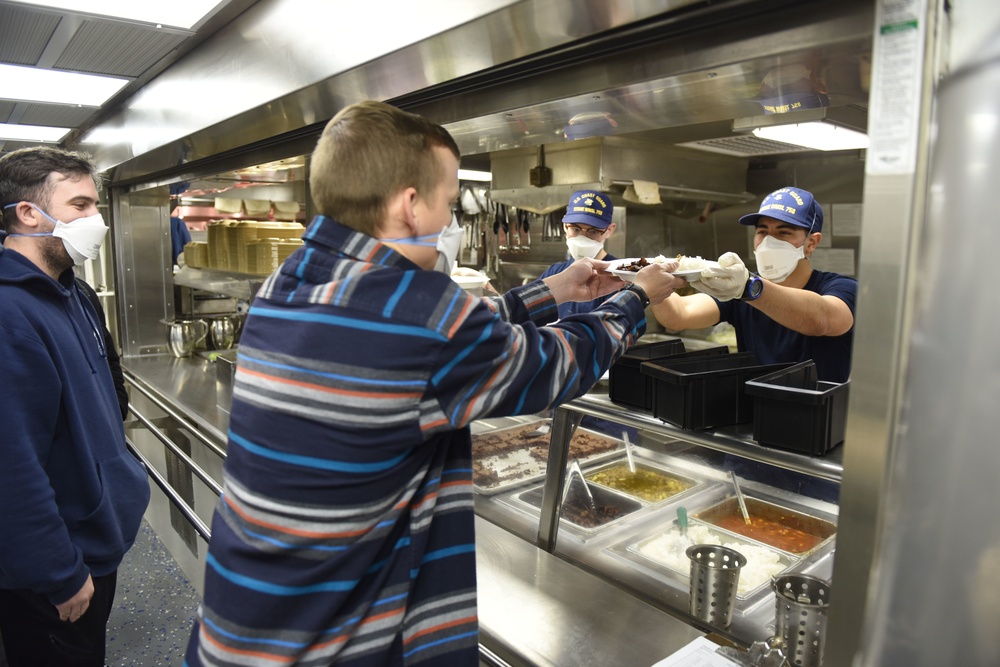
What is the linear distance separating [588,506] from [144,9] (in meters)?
2.29

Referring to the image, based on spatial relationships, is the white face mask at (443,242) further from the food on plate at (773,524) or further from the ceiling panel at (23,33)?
the ceiling panel at (23,33)

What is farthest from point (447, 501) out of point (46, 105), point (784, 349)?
point (46, 105)

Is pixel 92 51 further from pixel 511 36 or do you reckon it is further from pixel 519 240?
pixel 519 240

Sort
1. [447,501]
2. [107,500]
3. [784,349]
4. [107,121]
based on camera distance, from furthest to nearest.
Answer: [107,121]
[784,349]
[107,500]
[447,501]

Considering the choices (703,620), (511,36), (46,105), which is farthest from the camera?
(46,105)

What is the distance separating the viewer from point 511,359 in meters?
1.11

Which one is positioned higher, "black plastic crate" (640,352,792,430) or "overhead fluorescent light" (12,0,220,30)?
"overhead fluorescent light" (12,0,220,30)

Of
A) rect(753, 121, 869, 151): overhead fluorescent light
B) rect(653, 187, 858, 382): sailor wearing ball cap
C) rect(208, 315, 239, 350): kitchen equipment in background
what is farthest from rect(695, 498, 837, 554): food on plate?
rect(208, 315, 239, 350): kitchen equipment in background

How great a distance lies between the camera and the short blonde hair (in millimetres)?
1129

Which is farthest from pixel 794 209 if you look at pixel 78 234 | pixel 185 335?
pixel 185 335

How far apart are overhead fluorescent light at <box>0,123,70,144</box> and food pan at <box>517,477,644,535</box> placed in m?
4.17

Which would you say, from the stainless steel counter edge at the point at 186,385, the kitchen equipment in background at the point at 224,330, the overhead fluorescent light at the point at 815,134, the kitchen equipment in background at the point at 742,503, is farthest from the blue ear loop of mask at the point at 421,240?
the kitchen equipment in background at the point at 224,330

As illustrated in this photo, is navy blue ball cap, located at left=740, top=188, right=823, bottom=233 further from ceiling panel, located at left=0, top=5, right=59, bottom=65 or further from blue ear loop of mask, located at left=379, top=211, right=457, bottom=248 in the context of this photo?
ceiling panel, located at left=0, top=5, right=59, bottom=65

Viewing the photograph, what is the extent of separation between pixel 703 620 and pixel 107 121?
4220mm
